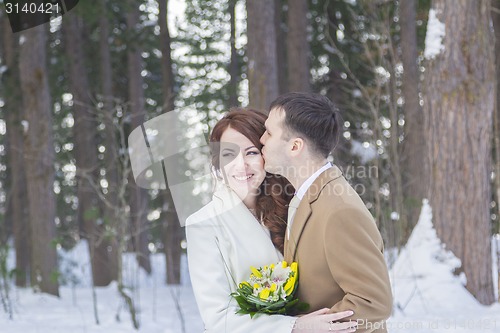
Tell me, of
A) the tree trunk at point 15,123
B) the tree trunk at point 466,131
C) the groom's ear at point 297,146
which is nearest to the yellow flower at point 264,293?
the groom's ear at point 297,146

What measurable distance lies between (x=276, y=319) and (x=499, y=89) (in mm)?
9762

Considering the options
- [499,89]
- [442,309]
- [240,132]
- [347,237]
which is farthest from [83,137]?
[347,237]

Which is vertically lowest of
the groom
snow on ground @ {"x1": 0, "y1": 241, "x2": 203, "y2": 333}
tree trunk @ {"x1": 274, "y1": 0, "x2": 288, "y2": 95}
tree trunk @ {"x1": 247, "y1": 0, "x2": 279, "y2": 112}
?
snow on ground @ {"x1": 0, "y1": 241, "x2": 203, "y2": 333}

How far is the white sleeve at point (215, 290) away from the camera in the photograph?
8.43 ft

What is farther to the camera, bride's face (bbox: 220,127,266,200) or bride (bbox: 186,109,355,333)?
bride's face (bbox: 220,127,266,200)

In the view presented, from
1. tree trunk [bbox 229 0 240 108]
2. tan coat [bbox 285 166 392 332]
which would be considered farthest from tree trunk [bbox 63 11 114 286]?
tan coat [bbox 285 166 392 332]

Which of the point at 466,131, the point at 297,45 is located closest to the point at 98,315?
the point at 466,131

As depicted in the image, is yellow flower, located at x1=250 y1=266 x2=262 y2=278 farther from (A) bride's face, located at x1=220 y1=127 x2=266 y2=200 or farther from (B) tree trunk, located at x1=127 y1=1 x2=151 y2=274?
(B) tree trunk, located at x1=127 y1=1 x2=151 y2=274

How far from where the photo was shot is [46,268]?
33.6 ft

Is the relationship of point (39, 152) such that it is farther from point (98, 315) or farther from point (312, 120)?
point (312, 120)

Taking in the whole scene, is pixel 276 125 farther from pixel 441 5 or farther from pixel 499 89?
pixel 499 89

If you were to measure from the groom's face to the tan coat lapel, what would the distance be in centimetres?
16

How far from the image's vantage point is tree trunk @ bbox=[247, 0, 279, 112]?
831 cm

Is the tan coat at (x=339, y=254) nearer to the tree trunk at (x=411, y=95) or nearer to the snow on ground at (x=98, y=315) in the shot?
the snow on ground at (x=98, y=315)
